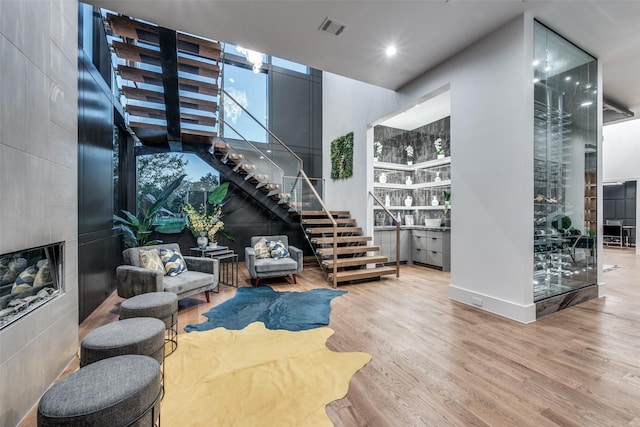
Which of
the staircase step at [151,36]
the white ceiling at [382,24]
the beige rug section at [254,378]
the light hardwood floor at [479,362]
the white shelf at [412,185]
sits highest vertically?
the staircase step at [151,36]

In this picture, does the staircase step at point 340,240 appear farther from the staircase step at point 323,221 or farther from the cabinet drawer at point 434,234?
the cabinet drawer at point 434,234

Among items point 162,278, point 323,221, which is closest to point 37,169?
point 162,278

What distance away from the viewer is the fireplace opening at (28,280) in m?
1.71

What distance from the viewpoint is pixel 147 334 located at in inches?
75.5

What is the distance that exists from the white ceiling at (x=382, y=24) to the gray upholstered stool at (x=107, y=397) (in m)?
3.46

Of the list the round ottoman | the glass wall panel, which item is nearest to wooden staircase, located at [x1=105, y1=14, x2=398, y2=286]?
the glass wall panel

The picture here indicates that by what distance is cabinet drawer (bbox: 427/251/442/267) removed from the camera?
20.7 feet

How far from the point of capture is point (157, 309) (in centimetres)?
251

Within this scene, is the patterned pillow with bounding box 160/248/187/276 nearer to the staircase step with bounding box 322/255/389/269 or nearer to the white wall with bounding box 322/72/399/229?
the staircase step with bounding box 322/255/389/269

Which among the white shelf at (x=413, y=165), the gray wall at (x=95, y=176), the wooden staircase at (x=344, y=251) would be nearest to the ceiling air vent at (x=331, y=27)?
the gray wall at (x=95, y=176)

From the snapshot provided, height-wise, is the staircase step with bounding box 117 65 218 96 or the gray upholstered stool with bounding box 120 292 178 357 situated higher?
the staircase step with bounding box 117 65 218 96

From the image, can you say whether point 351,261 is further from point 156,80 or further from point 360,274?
point 156,80

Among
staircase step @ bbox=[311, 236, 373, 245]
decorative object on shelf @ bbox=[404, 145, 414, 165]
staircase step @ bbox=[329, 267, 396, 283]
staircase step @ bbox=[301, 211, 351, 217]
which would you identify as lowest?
staircase step @ bbox=[329, 267, 396, 283]

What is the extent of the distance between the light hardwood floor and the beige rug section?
0.49 feet
